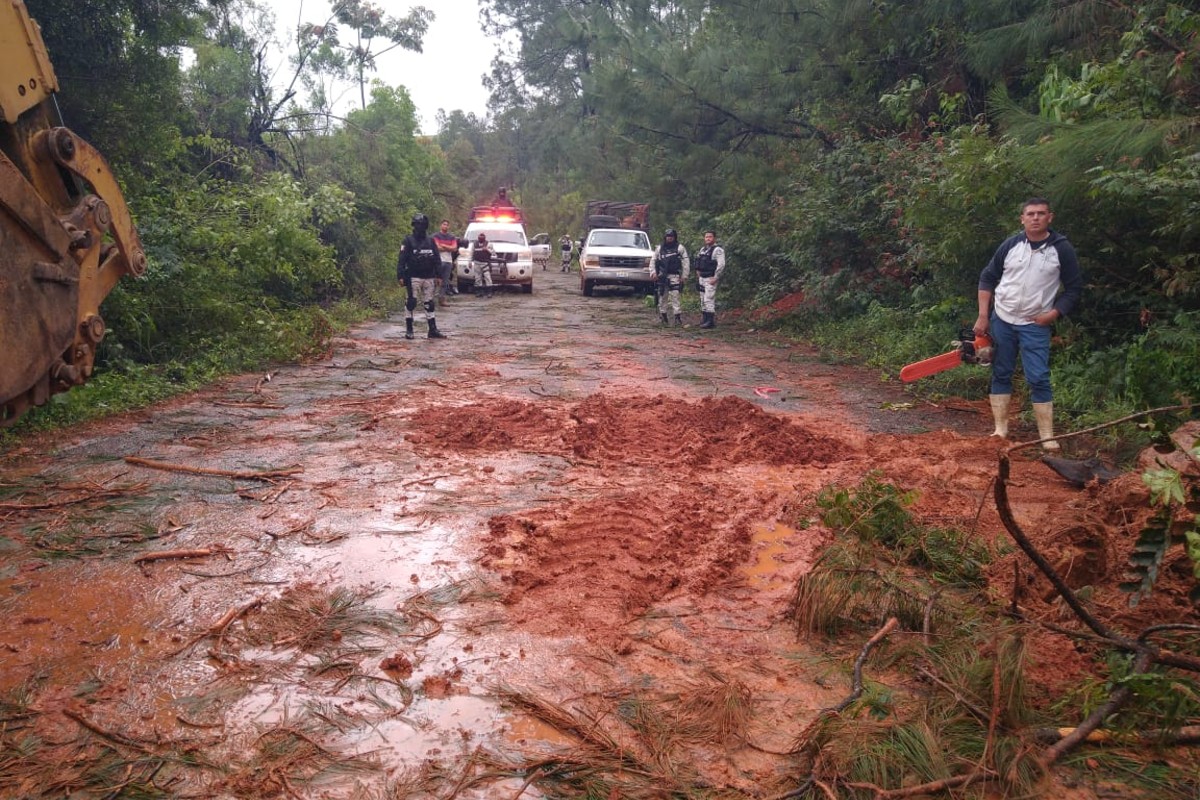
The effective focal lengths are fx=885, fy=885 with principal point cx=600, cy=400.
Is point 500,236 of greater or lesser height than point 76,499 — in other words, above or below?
above

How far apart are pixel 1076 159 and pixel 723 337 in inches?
330

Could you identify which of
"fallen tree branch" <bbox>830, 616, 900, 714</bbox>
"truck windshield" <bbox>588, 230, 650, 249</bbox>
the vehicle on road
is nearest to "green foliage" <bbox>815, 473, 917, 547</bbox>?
"fallen tree branch" <bbox>830, 616, 900, 714</bbox>

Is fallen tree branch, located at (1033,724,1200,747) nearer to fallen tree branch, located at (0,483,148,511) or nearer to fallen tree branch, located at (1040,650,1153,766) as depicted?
fallen tree branch, located at (1040,650,1153,766)

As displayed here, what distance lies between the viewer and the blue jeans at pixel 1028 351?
681 centimetres

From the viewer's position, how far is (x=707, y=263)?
16406mm

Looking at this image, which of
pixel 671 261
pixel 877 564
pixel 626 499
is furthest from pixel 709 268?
pixel 877 564

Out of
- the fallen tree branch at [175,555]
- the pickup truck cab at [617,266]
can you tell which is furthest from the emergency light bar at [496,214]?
the fallen tree branch at [175,555]

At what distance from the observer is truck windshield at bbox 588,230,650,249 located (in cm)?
2392

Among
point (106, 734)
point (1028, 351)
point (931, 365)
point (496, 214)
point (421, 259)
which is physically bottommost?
point (106, 734)

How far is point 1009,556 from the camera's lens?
462 cm

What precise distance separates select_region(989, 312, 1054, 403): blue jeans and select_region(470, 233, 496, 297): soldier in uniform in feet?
55.9

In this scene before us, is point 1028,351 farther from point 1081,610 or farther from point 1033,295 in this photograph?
point 1081,610

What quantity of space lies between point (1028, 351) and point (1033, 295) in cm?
44

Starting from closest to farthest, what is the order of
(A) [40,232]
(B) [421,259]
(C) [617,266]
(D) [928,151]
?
1. (A) [40,232]
2. (D) [928,151]
3. (B) [421,259]
4. (C) [617,266]
